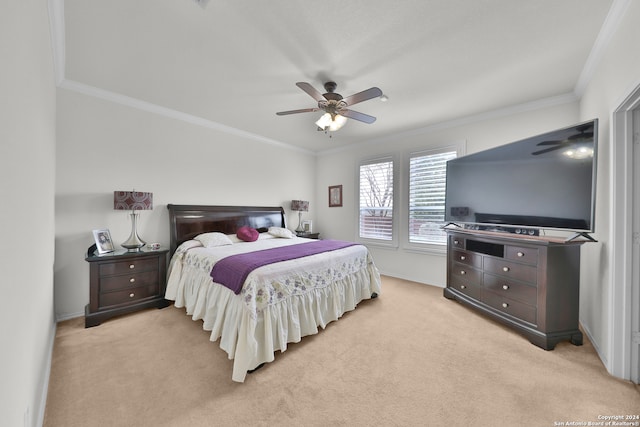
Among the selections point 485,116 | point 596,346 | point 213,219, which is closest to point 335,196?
point 213,219

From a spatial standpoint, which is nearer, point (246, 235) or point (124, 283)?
point (124, 283)

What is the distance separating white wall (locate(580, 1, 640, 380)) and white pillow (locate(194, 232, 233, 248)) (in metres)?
3.82

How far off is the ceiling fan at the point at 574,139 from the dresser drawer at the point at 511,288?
1.33 metres

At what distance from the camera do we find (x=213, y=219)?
3.66 metres

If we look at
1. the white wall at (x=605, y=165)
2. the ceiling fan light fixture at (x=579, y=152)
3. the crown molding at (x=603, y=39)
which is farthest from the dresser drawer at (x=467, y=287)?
the crown molding at (x=603, y=39)

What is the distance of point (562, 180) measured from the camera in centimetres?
216

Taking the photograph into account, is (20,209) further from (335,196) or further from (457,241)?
(335,196)

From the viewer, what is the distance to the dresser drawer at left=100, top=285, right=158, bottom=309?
250cm

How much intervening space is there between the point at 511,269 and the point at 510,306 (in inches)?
14.9

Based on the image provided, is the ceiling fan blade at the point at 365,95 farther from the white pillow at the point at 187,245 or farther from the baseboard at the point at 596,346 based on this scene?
the baseboard at the point at 596,346

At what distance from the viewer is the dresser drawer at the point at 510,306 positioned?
220cm

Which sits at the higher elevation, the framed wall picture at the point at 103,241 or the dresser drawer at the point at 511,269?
the framed wall picture at the point at 103,241

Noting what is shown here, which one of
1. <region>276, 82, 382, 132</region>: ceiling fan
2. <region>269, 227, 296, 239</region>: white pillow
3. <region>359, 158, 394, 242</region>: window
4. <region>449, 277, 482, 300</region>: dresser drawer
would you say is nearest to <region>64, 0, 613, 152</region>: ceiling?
<region>276, 82, 382, 132</region>: ceiling fan

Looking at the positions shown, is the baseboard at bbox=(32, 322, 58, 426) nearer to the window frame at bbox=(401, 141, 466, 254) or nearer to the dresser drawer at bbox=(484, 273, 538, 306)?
the dresser drawer at bbox=(484, 273, 538, 306)
